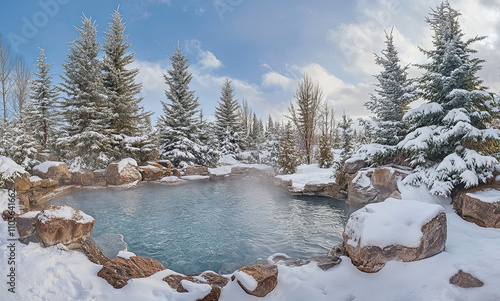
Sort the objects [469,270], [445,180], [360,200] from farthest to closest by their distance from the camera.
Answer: [360,200] < [445,180] < [469,270]

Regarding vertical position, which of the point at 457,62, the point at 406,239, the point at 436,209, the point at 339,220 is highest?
the point at 457,62

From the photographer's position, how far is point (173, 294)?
2584 mm

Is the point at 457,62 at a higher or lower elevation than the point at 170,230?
higher

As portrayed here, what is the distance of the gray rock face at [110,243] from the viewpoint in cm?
446

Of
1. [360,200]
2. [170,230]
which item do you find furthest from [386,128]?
[170,230]

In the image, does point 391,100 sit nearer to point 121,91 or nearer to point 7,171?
point 7,171

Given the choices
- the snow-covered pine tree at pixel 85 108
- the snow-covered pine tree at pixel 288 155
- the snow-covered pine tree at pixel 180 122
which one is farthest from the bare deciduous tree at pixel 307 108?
the snow-covered pine tree at pixel 85 108

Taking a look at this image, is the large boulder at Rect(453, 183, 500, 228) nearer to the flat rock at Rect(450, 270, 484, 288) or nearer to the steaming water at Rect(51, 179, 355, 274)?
the flat rock at Rect(450, 270, 484, 288)

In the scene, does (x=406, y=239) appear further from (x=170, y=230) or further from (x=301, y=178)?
(x=301, y=178)

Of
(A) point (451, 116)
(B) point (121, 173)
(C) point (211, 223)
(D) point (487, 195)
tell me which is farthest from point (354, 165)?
(B) point (121, 173)

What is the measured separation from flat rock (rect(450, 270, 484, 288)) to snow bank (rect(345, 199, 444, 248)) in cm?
49

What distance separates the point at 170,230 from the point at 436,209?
5.83m

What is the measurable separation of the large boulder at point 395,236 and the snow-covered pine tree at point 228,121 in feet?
61.7

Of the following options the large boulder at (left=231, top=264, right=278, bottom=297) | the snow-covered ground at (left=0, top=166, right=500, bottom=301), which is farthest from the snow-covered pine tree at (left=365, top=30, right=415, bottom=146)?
the large boulder at (left=231, top=264, right=278, bottom=297)
